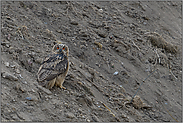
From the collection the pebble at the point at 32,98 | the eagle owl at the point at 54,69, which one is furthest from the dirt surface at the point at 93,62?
the eagle owl at the point at 54,69

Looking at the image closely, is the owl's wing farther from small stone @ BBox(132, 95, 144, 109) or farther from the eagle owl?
small stone @ BBox(132, 95, 144, 109)

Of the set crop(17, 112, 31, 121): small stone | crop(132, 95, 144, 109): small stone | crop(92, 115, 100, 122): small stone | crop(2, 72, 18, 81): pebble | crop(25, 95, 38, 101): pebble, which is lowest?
crop(132, 95, 144, 109): small stone

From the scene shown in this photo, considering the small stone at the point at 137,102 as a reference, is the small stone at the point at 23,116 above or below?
above

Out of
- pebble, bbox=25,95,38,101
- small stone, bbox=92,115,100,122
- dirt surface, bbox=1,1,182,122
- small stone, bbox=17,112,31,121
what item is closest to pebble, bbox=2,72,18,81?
dirt surface, bbox=1,1,182,122

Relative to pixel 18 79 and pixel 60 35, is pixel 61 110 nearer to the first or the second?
pixel 18 79

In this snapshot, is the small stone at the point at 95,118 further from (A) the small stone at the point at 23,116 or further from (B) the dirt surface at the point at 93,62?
(A) the small stone at the point at 23,116

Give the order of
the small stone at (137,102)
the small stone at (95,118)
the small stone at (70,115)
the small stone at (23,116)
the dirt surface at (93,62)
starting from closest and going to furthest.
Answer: the small stone at (23,116) < the small stone at (70,115) < the dirt surface at (93,62) < the small stone at (95,118) < the small stone at (137,102)

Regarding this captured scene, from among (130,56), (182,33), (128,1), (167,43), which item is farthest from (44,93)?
(182,33)
